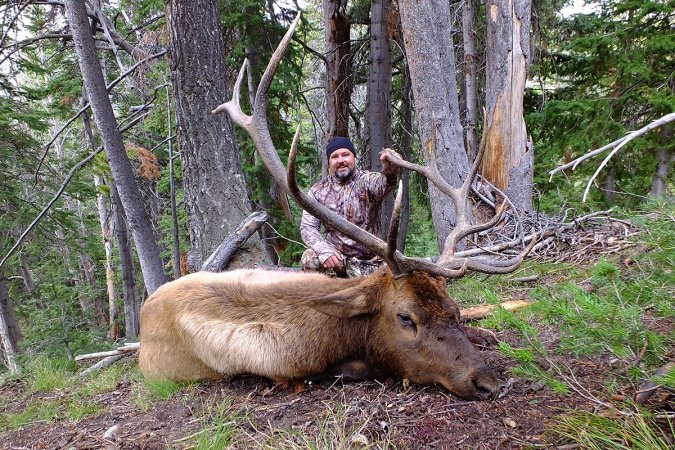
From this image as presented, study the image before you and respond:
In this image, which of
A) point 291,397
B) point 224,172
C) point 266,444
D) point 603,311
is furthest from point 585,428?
point 224,172

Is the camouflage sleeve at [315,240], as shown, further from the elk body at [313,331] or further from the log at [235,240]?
the log at [235,240]

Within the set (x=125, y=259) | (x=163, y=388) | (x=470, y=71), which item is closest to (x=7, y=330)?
(x=125, y=259)

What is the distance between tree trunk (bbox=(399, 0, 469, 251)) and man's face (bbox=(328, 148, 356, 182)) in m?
1.47

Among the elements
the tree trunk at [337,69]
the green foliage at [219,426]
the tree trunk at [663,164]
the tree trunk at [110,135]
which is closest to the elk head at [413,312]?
the green foliage at [219,426]

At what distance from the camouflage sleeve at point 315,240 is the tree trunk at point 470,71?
5.52m

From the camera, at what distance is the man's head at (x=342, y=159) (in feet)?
17.2

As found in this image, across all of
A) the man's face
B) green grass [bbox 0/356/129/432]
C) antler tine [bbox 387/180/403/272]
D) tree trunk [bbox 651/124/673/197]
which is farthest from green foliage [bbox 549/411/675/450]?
tree trunk [bbox 651/124/673/197]

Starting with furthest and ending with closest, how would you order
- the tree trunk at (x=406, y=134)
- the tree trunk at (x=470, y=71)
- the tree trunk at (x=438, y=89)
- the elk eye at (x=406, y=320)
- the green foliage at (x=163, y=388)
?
the tree trunk at (x=406, y=134)
the tree trunk at (x=470, y=71)
the tree trunk at (x=438, y=89)
the green foliage at (x=163, y=388)
the elk eye at (x=406, y=320)

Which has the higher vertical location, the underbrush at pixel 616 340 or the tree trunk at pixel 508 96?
the tree trunk at pixel 508 96

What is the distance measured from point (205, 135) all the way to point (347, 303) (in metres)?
3.38

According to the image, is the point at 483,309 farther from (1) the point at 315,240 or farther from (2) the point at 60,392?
(2) the point at 60,392

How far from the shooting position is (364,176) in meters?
5.25

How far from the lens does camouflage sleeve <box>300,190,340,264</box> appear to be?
14.6 ft

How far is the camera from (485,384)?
262 cm
